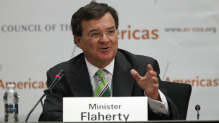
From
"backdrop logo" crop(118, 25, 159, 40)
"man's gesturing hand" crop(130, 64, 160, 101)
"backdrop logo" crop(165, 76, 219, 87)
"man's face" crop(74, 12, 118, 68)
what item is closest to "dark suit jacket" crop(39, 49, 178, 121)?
"man's face" crop(74, 12, 118, 68)

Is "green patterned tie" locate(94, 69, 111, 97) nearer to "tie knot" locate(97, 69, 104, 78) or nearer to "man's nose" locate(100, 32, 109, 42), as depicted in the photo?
"tie knot" locate(97, 69, 104, 78)

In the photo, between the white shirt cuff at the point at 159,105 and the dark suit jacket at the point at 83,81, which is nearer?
the white shirt cuff at the point at 159,105

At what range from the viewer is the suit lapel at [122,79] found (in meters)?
2.86

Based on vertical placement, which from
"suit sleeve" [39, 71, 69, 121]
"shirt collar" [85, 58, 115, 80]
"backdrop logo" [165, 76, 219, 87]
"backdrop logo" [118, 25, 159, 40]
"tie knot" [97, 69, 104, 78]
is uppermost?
"backdrop logo" [118, 25, 159, 40]

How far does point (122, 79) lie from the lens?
291cm

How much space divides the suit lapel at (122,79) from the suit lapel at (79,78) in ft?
0.64

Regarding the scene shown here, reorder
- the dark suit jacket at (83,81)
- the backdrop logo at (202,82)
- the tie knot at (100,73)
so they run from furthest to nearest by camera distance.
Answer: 1. the backdrop logo at (202,82)
2. the tie knot at (100,73)
3. the dark suit jacket at (83,81)

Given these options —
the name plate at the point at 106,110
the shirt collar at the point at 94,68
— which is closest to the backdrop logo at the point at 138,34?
the shirt collar at the point at 94,68

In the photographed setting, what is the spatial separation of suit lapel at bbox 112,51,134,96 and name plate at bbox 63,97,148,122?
73 centimetres

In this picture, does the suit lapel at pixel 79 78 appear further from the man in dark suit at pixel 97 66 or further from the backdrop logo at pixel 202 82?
the backdrop logo at pixel 202 82

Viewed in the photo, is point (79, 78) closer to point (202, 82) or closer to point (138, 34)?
point (138, 34)

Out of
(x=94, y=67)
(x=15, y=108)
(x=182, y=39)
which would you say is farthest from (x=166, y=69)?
(x=15, y=108)

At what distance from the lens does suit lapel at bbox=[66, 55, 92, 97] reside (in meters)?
2.87

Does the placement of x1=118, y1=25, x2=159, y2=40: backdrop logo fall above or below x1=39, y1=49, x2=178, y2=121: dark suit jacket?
above
